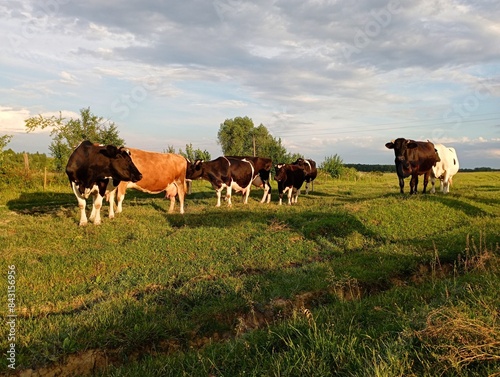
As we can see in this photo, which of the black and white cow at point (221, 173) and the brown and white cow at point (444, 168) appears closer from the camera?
the black and white cow at point (221, 173)

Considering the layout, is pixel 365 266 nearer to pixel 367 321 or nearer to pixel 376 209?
pixel 367 321

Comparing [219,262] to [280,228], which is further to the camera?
[280,228]

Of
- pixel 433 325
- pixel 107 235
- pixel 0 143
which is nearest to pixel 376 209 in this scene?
pixel 107 235

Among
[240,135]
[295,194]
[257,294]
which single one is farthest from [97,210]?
[240,135]

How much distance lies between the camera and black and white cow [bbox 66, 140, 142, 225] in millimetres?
10477

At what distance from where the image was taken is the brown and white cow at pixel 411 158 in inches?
592

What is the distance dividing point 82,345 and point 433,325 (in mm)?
3475

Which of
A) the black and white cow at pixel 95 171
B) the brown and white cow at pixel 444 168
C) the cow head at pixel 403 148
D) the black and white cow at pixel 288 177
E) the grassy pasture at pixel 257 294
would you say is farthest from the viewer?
the brown and white cow at pixel 444 168

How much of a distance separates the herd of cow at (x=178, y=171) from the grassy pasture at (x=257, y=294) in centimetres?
126

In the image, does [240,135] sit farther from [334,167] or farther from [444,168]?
[444,168]

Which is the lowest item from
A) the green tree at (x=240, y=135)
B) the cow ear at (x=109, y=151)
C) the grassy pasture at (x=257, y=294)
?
the grassy pasture at (x=257, y=294)

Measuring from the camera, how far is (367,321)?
4.12m

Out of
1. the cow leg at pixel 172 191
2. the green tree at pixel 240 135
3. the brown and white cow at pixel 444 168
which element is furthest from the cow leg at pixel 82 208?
the green tree at pixel 240 135

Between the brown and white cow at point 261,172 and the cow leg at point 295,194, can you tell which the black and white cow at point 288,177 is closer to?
the cow leg at point 295,194
